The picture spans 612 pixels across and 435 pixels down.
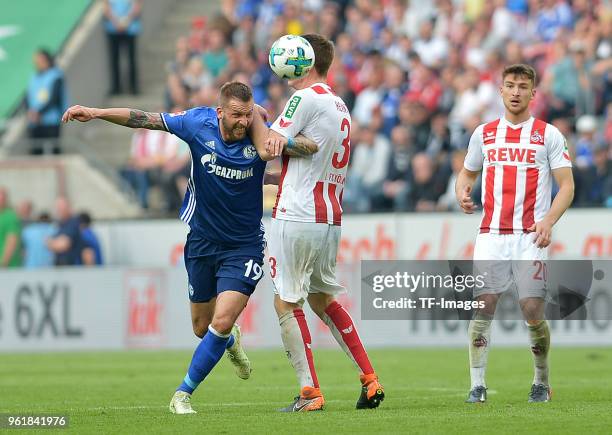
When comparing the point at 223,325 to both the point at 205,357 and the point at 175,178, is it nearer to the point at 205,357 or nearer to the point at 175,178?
the point at 205,357

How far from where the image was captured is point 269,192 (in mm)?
23703

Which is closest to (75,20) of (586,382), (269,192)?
(269,192)

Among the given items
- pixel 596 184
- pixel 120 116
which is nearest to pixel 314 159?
pixel 120 116

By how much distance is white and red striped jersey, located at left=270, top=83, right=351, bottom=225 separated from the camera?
34.9ft

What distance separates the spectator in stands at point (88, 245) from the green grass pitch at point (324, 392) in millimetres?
2548

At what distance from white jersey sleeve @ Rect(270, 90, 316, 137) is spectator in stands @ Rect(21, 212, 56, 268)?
13.8m

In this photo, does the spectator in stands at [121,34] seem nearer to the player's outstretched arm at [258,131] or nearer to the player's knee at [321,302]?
the player's outstretched arm at [258,131]

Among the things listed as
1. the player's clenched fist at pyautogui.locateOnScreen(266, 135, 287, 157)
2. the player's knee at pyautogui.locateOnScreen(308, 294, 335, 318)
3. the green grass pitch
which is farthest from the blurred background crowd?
the player's clenched fist at pyautogui.locateOnScreen(266, 135, 287, 157)

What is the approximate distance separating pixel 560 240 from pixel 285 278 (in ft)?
36.3

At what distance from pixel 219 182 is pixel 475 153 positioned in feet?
7.09

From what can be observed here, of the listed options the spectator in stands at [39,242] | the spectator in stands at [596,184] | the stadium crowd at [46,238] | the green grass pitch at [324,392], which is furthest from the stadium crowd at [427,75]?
the spectator in stands at [39,242]

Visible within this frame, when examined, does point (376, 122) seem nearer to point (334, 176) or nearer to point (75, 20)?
point (75, 20)

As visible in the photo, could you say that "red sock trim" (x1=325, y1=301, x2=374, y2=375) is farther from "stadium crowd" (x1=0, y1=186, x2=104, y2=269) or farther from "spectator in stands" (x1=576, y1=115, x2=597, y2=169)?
"stadium crowd" (x1=0, y1=186, x2=104, y2=269)

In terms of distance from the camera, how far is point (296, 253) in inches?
424
